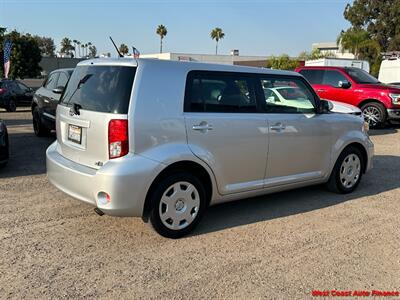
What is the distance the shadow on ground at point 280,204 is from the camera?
183 inches

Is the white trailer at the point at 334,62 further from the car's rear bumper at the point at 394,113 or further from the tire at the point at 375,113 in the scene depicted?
the car's rear bumper at the point at 394,113

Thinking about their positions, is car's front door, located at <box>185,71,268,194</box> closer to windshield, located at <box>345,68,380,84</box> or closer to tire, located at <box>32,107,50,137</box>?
tire, located at <box>32,107,50,137</box>

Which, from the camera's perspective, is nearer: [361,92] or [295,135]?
[295,135]

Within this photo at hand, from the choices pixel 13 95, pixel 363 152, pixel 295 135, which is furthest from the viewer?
pixel 13 95

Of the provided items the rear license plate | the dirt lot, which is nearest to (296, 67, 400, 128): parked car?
the dirt lot

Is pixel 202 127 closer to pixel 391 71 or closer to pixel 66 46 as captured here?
pixel 391 71

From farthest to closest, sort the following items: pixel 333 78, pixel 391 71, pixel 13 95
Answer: pixel 391 71
pixel 13 95
pixel 333 78

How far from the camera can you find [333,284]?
3.34 metres

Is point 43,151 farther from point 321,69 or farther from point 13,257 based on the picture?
point 321,69

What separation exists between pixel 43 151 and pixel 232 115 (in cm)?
520

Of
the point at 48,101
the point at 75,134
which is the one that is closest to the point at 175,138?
the point at 75,134

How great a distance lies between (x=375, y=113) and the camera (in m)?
12.2

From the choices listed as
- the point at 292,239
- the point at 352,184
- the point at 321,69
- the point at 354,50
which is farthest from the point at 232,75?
the point at 354,50

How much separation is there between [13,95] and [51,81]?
1010 centimetres
